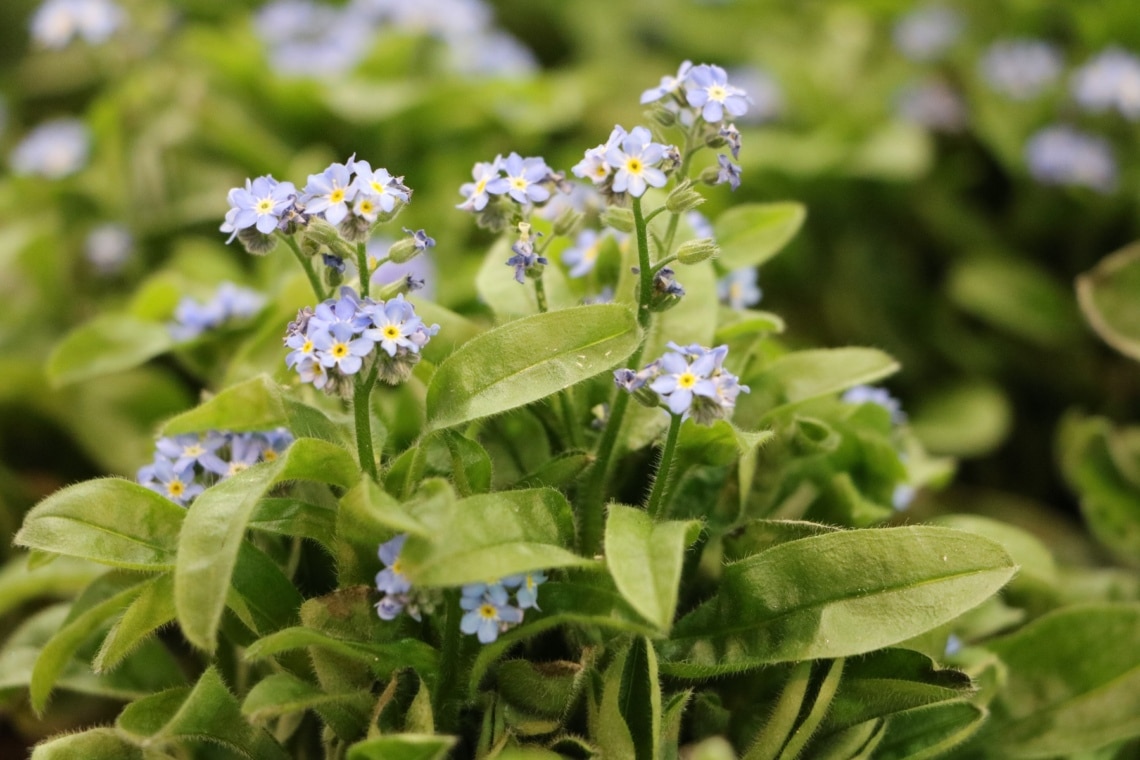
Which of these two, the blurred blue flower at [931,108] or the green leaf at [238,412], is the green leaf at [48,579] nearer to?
the green leaf at [238,412]

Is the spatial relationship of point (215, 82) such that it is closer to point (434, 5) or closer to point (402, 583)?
point (434, 5)

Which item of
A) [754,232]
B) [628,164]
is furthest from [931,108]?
[628,164]

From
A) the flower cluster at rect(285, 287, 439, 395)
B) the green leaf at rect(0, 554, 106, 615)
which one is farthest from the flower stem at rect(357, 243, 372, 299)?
the green leaf at rect(0, 554, 106, 615)

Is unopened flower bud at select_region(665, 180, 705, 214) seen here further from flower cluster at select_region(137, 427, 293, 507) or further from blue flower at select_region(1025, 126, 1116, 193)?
blue flower at select_region(1025, 126, 1116, 193)

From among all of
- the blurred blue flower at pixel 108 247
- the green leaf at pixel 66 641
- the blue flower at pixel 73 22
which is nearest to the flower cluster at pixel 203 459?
the green leaf at pixel 66 641

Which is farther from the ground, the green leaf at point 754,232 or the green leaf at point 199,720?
the green leaf at point 754,232

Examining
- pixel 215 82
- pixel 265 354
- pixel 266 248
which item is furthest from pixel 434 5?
pixel 266 248
